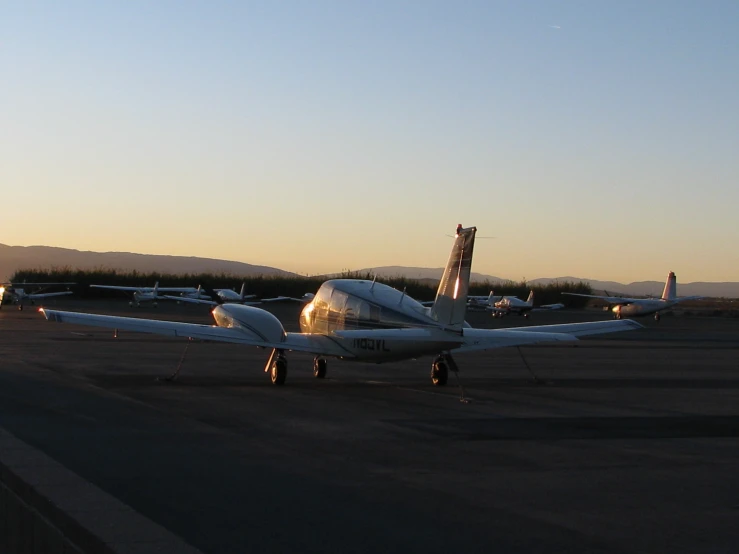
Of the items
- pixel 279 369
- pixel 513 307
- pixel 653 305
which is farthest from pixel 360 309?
pixel 653 305

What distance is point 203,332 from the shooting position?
1883 cm

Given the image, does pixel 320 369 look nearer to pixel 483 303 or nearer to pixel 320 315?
pixel 320 315

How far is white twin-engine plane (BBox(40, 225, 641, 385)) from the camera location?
57.7 feet

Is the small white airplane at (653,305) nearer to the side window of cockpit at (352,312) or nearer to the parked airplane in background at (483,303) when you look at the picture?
the parked airplane in background at (483,303)

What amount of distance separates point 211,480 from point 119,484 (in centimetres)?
85

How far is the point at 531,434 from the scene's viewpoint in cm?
1302

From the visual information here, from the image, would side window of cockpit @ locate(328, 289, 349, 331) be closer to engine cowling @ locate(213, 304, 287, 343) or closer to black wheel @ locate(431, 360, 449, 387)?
engine cowling @ locate(213, 304, 287, 343)

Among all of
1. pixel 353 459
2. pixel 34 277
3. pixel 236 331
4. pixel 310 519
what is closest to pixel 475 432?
pixel 353 459

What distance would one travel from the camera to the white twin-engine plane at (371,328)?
57.7 ft

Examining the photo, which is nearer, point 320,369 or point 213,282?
point 320,369

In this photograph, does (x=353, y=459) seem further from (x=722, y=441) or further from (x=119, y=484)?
(x=722, y=441)

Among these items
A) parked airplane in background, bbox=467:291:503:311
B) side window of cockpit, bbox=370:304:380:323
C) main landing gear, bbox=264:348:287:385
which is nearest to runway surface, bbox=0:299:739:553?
main landing gear, bbox=264:348:287:385

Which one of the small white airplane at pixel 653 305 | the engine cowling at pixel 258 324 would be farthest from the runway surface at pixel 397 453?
the small white airplane at pixel 653 305

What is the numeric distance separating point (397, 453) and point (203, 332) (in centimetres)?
840
